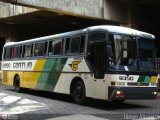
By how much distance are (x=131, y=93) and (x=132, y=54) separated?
56.0 inches

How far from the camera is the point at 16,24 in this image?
3450 cm

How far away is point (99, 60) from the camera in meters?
14.2

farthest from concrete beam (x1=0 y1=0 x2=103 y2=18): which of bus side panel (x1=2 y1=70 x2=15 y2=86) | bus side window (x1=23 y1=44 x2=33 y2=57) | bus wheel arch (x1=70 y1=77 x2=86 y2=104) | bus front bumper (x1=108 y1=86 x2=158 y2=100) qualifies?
bus front bumper (x1=108 y1=86 x2=158 y2=100)

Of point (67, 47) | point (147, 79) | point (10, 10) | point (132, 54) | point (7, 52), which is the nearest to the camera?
point (132, 54)

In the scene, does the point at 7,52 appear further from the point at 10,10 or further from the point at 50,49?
the point at 50,49

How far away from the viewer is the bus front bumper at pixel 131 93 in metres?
13.5

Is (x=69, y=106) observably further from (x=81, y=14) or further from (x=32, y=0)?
(x=81, y=14)

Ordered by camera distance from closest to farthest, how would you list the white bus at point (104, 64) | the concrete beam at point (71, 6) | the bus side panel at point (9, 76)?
1. the white bus at point (104, 64)
2. the concrete beam at point (71, 6)
3. the bus side panel at point (9, 76)

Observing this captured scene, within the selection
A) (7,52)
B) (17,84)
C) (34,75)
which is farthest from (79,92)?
(7,52)

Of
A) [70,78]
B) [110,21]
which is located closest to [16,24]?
[110,21]

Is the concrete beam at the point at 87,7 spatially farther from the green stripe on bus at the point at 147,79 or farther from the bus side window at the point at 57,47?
the green stripe on bus at the point at 147,79

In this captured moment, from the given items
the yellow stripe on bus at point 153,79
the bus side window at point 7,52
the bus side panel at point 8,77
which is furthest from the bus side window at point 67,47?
the bus side window at point 7,52

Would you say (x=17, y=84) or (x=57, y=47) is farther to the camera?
(x=17, y=84)

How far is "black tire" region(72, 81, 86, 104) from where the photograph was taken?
15.4m
